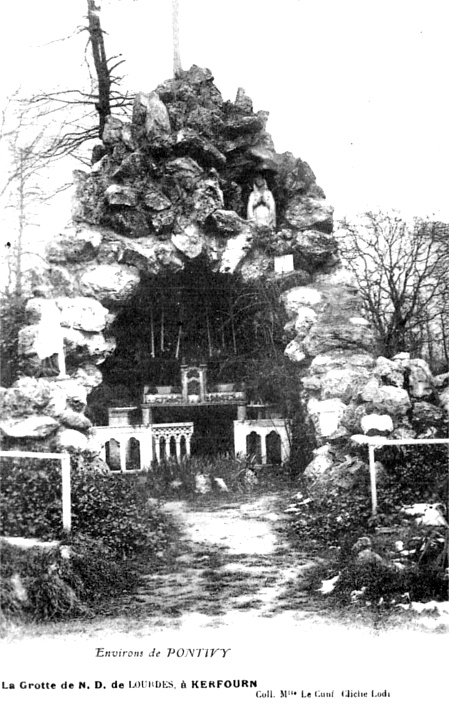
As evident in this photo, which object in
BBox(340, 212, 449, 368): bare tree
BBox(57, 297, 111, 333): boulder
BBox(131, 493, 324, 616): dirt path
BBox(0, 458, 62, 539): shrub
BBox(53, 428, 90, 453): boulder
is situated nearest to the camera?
BBox(131, 493, 324, 616): dirt path

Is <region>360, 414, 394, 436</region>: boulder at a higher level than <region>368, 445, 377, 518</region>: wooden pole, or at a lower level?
higher

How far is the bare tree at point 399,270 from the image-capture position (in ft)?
33.3

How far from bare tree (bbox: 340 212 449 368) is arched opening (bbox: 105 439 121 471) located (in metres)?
3.92

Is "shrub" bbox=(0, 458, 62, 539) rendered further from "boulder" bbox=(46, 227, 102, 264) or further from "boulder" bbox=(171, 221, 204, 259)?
"boulder" bbox=(171, 221, 204, 259)

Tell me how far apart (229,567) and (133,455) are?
314cm

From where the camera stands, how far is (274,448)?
873 cm

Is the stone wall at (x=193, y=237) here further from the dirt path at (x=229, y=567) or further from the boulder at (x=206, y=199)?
the dirt path at (x=229, y=567)

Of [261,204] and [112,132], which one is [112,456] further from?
[112,132]

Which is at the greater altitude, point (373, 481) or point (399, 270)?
point (399, 270)

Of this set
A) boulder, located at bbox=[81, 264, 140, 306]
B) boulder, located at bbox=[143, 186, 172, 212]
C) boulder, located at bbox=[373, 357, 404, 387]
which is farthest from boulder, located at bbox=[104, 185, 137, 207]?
boulder, located at bbox=[373, 357, 404, 387]

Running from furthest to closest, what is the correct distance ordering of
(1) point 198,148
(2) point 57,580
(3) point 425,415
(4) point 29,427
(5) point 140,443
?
(1) point 198,148 < (5) point 140,443 < (3) point 425,415 < (4) point 29,427 < (2) point 57,580

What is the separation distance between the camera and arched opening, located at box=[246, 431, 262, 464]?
8641 mm

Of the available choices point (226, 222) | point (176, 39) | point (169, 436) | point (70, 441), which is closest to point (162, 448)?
point (169, 436)

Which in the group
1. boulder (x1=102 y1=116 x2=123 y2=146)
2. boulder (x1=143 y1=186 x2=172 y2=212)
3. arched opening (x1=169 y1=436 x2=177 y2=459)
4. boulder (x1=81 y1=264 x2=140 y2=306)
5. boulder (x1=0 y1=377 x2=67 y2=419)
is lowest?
arched opening (x1=169 y1=436 x2=177 y2=459)
